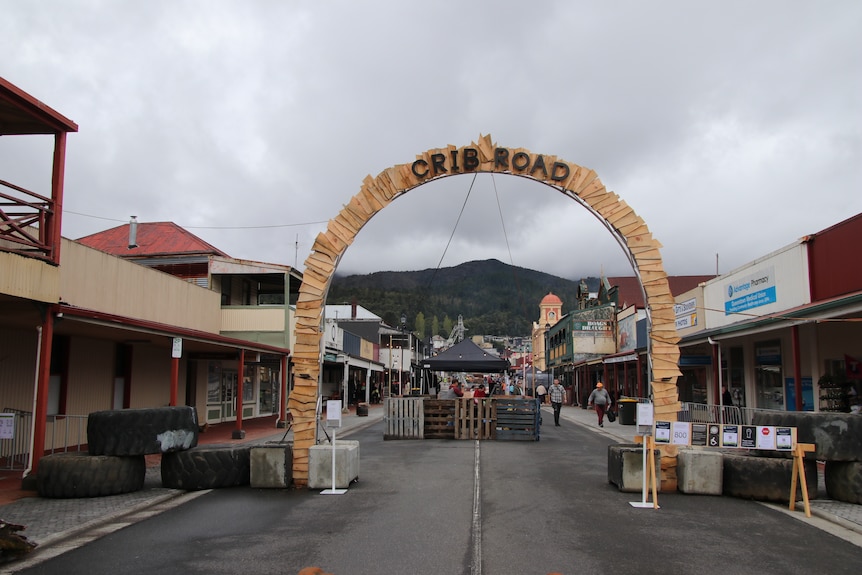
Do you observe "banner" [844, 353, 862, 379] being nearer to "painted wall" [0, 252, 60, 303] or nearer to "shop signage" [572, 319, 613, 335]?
"painted wall" [0, 252, 60, 303]

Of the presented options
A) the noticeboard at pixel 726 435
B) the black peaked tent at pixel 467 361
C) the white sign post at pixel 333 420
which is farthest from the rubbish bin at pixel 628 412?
the white sign post at pixel 333 420

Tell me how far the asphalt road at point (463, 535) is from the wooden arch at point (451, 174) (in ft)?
4.89

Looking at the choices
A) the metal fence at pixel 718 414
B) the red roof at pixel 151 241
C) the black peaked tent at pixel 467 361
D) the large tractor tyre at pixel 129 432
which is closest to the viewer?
the large tractor tyre at pixel 129 432

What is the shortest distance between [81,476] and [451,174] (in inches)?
268

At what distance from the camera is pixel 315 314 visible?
10.1m

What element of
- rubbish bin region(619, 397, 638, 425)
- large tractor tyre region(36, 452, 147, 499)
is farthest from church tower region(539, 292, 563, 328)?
large tractor tyre region(36, 452, 147, 499)

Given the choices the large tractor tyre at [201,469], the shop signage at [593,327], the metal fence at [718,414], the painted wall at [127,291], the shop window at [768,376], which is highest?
the shop signage at [593,327]

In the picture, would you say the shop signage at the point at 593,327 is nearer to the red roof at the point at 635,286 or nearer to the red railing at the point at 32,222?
the red roof at the point at 635,286

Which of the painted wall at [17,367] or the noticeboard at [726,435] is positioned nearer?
the noticeboard at [726,435]

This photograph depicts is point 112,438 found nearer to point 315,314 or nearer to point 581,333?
point 315,314

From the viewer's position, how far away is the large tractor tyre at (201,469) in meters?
9.80

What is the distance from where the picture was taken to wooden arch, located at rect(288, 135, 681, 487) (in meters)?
9.98

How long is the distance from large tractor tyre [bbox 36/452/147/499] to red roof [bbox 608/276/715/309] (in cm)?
3306

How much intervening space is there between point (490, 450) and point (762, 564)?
9491mm
